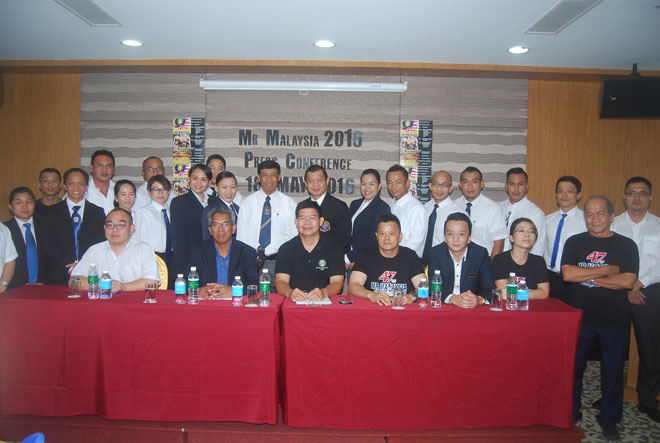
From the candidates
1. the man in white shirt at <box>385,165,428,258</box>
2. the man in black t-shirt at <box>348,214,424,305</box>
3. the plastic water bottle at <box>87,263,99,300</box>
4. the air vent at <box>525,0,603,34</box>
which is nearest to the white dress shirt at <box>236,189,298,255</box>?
the man in white shirt at <box>385,165,428,258</box>

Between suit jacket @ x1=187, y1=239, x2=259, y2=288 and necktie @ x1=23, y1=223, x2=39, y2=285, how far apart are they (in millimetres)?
1643

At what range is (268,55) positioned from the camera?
456 centimetres

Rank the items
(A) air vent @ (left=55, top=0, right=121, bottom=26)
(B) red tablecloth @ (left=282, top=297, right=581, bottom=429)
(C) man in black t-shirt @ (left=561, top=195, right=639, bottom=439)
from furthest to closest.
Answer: (A) air vent @ (left=55, top=0, right=121, bottom=26) < (C) man in black t-shirt @ (left=561, top=195, right=639, bottom=439) < (B) red tablecloth @ (left=282, top=297, right=581, bottom=429)

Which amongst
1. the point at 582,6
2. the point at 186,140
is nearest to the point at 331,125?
the point at 186,140

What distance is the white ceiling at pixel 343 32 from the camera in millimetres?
3307

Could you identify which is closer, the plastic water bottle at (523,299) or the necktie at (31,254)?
the plastic water bottle at (523,299)

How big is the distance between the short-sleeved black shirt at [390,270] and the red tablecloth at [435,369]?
52 cm

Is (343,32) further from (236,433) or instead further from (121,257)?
(236,433)

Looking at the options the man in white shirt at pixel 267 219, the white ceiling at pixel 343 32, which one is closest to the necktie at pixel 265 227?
the man in white shirt at pixel 267 219

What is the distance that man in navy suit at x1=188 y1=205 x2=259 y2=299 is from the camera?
306 cm

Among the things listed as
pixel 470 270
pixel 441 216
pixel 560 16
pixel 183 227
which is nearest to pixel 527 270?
pixel 470 270

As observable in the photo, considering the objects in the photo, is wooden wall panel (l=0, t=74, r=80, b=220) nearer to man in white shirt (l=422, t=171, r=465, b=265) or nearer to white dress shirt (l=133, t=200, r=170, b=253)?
white dress shirt (l=133, t=200, r=170, b=253)

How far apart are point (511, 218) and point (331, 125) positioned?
2372 mm

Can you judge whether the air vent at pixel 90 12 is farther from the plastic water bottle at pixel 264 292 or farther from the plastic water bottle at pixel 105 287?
the plastic water bottle at pixel 264 292
